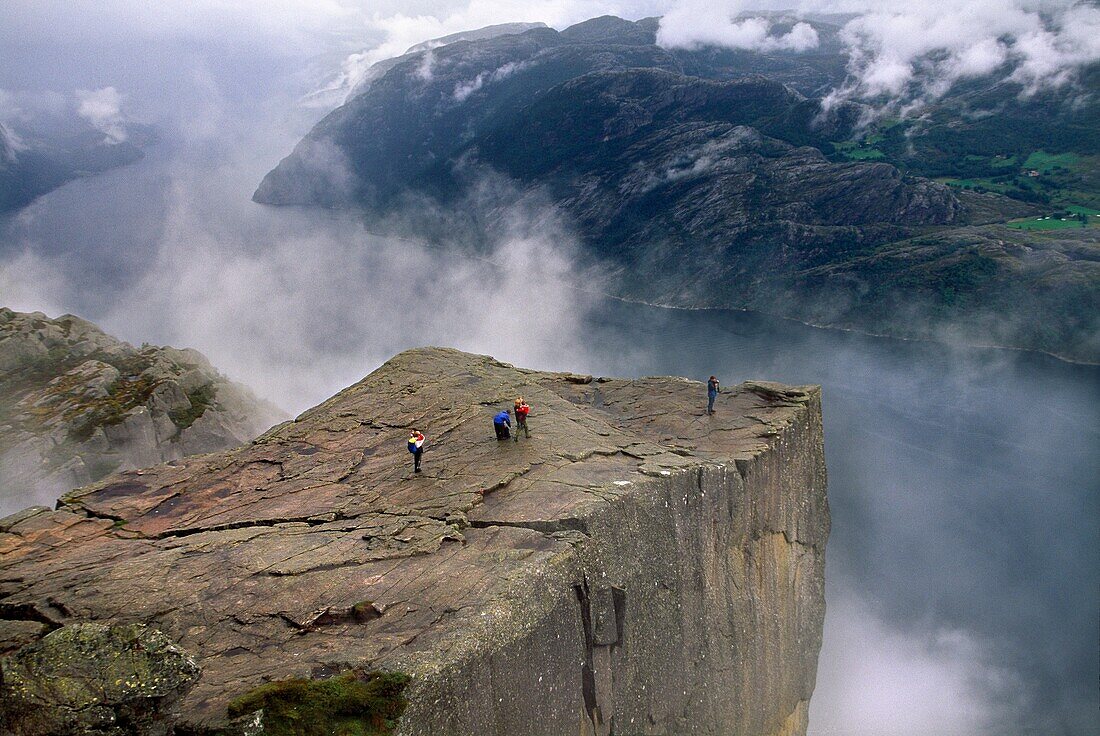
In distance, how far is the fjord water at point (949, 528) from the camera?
183ft

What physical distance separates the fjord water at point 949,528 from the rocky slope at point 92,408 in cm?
6192

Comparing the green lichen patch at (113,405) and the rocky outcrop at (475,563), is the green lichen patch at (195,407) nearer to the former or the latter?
the green lichen patch at (113,405)

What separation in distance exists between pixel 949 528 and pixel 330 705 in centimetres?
8864

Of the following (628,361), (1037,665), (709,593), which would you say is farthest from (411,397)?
(628,361)

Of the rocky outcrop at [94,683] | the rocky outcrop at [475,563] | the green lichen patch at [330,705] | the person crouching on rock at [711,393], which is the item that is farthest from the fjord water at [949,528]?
the rocky outcrop at [94,683]

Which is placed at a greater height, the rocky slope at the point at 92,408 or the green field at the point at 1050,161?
the green field at the point at 1050,161

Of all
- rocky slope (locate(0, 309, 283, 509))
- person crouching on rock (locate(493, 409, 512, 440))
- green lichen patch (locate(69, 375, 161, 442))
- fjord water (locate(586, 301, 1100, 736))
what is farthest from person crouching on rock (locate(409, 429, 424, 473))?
green lichen patch (locate(69, 375, 161, 442))

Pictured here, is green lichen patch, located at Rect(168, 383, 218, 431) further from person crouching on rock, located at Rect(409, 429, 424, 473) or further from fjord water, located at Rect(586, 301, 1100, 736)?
fjord water, located at Rect(586, 301, 1100, 736)

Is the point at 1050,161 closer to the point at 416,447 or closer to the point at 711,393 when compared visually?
the point at 711,393

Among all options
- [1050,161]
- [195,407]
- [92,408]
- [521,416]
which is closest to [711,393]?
[521,416]

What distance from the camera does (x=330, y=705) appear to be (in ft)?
44.7

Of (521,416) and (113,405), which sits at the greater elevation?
(521,416)

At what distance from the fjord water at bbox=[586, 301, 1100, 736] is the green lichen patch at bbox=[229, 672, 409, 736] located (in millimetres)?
23152

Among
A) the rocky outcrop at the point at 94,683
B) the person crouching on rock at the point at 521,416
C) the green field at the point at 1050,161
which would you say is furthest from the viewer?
the green field at the point at 1050,161
